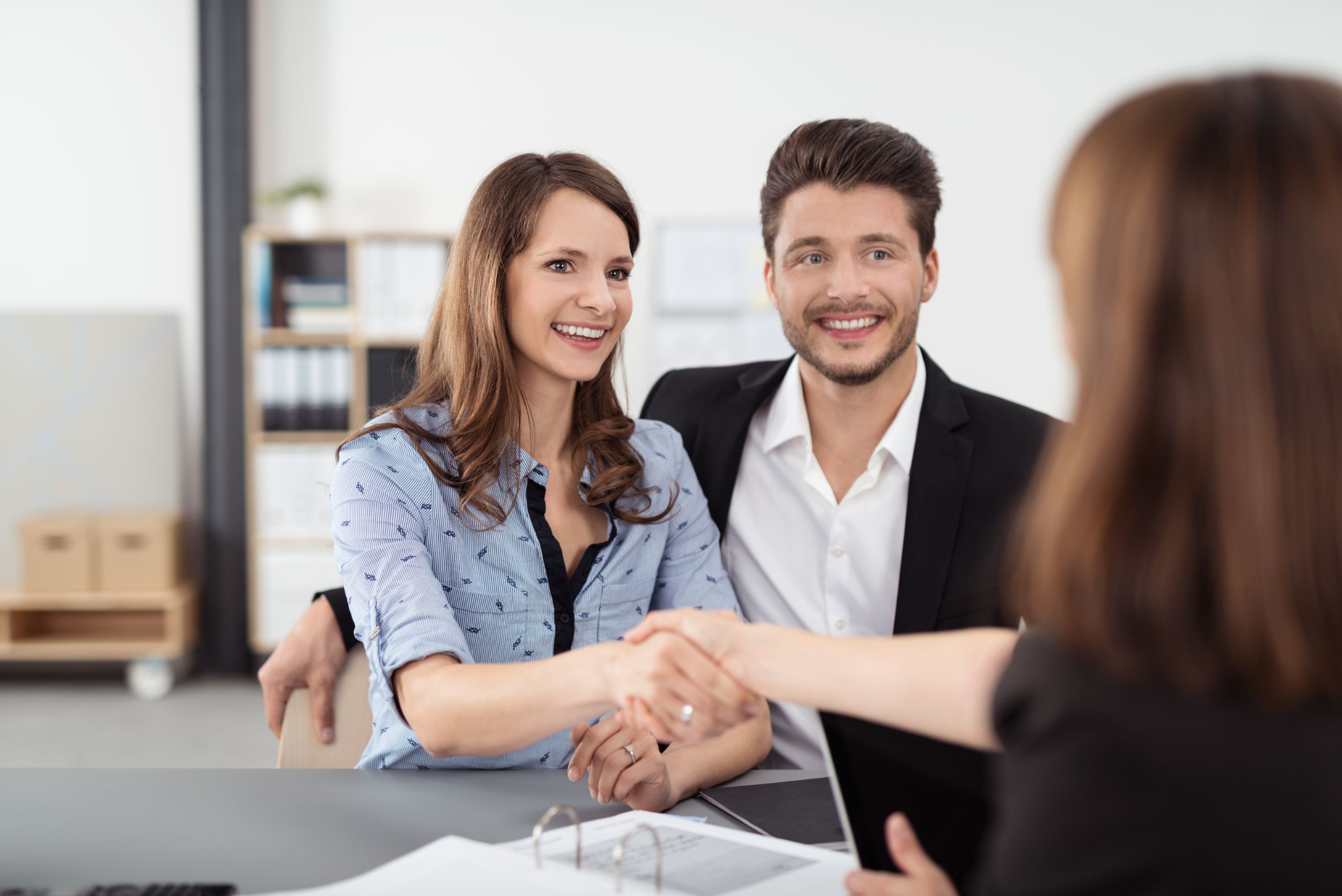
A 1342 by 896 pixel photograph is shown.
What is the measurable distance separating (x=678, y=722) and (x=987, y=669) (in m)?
0.42

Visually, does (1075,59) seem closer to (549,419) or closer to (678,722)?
(549,419)

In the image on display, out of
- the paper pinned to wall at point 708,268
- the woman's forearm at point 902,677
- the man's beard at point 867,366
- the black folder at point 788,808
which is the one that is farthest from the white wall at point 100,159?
the woman's forearm at point 902,677

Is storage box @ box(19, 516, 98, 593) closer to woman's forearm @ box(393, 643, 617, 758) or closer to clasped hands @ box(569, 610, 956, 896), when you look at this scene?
woman's forearm @ box(393, 643, 617, 758)

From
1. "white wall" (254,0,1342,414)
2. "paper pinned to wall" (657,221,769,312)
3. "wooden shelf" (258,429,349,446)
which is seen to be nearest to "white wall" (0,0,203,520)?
"white wall" (254,0,1342,414)

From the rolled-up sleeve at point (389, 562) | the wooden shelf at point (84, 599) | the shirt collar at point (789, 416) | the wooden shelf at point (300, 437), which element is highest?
the shirt collar at point (789, 416)

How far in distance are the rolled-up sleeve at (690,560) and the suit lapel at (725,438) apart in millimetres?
115

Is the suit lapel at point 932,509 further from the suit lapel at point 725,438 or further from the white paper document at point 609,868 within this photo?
the white paper document at point 609,868

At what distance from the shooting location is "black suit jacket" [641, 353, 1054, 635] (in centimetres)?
174

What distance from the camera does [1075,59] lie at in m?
4.54

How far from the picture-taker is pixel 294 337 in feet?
14.5

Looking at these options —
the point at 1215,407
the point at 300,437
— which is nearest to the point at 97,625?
the point at 300,437

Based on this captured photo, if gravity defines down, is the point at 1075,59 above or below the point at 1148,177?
above

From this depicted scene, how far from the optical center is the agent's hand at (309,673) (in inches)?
60.6

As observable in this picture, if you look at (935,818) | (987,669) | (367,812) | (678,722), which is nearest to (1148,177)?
(987,669)
